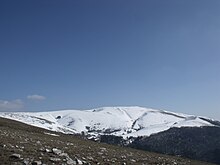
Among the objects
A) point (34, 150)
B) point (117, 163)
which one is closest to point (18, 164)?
point (34, 150)

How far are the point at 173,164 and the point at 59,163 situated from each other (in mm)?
15689

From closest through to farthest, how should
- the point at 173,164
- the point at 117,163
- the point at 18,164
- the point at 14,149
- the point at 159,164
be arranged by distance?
the point at 18,164, the point at 14,149, the point at 117,163, the point at 159,164, the point at 173,164

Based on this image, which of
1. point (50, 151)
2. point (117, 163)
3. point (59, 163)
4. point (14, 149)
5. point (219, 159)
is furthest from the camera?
point (219, 159)

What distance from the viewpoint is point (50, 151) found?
21.3 metres

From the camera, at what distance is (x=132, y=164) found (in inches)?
979

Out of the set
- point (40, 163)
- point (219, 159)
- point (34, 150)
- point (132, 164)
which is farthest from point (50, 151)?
point (219, 159)

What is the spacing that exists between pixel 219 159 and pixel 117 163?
188398mm

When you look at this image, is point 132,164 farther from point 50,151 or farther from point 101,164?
point 50,151

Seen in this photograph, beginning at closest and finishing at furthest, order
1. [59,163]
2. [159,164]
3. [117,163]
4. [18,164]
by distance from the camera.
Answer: [18,164]
[59,163]
[117,163]
[159,164]

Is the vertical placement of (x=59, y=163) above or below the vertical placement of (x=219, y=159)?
above

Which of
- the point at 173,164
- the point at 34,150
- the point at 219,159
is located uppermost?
the point at 34,150

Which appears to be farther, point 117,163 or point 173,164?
point 173,164

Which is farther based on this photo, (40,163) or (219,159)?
(219,159)

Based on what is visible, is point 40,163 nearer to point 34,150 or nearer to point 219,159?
point 34,150
